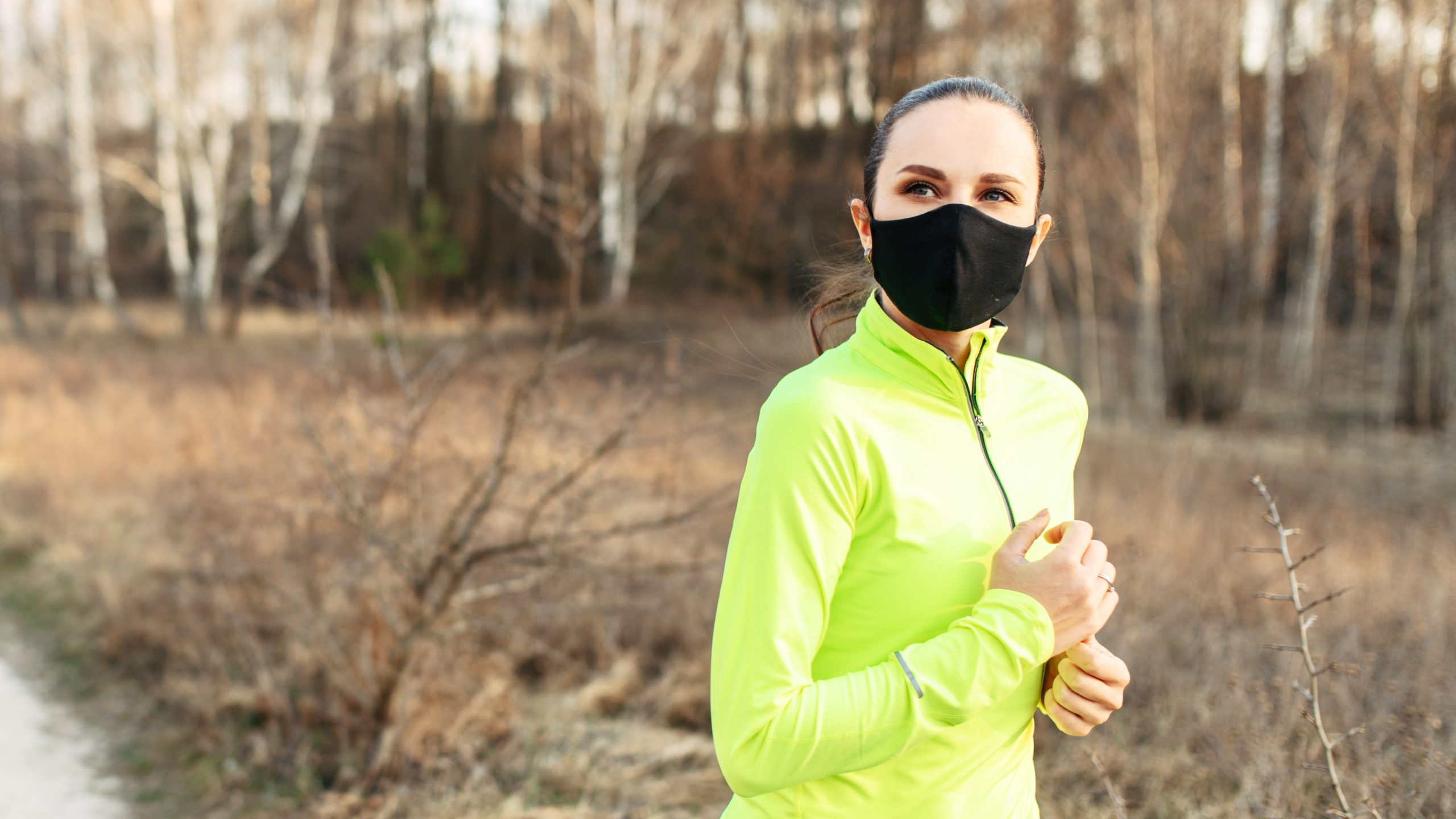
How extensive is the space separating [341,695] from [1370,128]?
13.4m

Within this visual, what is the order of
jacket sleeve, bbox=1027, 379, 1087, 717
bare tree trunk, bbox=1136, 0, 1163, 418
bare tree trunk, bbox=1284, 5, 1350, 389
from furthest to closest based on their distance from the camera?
bare tree trunk, bbox=1284, 5, 1350, 389
bare tree trunk, bbox=1136, 0, 1163, 418
jacket sleeve, bbox=1027, 379, 1087, 717

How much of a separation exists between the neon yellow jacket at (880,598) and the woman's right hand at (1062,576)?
26mm

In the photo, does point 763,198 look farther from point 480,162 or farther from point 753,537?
point 753,537

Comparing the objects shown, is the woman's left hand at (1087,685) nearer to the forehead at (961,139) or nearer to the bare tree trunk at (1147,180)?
the forehead at (961,139)

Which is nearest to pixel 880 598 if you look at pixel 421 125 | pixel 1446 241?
pixel 1446 241

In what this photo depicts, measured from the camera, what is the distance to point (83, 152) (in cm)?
1677

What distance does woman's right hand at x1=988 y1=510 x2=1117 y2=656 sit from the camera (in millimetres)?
1201

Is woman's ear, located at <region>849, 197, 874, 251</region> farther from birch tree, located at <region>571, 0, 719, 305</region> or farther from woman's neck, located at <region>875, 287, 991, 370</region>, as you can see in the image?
birch tree, located at <region>571, 0, 719, 305</region>

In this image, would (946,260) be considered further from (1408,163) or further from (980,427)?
(1408,163)

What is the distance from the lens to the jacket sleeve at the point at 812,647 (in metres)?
1.14

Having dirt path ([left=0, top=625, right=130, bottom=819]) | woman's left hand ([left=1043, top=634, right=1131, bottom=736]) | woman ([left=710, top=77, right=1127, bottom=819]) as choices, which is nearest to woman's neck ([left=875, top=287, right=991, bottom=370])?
woman ([left=710, top=77, right=1127, bottom=819])

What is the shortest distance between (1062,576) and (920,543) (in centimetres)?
17

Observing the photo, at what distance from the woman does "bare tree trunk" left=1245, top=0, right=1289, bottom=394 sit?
13.1 m

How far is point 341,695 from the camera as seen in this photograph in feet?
13.9
